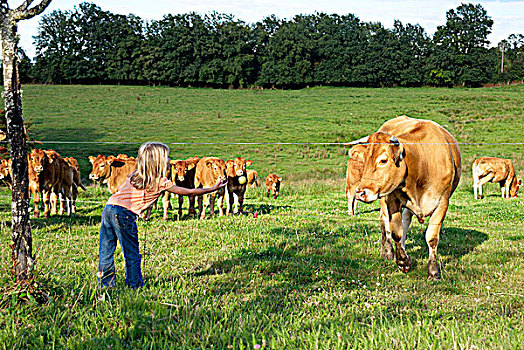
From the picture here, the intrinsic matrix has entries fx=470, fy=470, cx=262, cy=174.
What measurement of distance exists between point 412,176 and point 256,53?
7824 cm

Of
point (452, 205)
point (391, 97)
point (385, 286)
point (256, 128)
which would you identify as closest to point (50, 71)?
point (256, 128)

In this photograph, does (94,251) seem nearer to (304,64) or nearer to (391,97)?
(391,97)

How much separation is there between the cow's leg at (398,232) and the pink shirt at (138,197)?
3404mm

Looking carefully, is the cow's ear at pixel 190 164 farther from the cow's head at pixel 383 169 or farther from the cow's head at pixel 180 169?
the cow's head at pixel 383 169

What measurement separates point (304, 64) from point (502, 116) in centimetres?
3501

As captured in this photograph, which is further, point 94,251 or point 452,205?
point 452,205

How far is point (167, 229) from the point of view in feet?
33.4

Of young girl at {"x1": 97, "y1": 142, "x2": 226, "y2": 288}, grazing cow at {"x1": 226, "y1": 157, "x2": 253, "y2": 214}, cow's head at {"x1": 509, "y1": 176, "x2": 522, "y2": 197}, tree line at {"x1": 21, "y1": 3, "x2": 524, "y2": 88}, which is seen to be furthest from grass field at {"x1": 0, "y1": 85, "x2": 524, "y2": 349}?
tree line at {"x1": 21, "y1": 3, "x2": 524, "y2": 88}

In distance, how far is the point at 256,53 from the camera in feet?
268

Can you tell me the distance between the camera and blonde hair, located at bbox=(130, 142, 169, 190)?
5.35m

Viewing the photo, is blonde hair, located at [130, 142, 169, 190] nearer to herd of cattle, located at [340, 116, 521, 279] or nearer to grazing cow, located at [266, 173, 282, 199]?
herd of cattle, located at [340, 116, 521, 279]

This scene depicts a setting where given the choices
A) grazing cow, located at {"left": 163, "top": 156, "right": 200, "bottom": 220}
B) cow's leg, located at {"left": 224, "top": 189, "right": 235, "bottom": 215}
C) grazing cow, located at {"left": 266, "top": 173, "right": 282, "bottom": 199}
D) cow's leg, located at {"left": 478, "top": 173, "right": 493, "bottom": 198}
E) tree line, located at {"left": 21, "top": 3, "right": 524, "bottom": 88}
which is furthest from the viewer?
tree line, located at {"left": 21, "top": 3, "right": 524, "bottom": 88}

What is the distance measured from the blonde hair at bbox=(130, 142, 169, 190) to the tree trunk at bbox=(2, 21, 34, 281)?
1.17 meters

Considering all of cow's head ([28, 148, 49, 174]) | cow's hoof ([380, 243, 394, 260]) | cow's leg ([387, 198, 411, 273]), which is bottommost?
cow's hoof ([380, 243, 394, 260])
